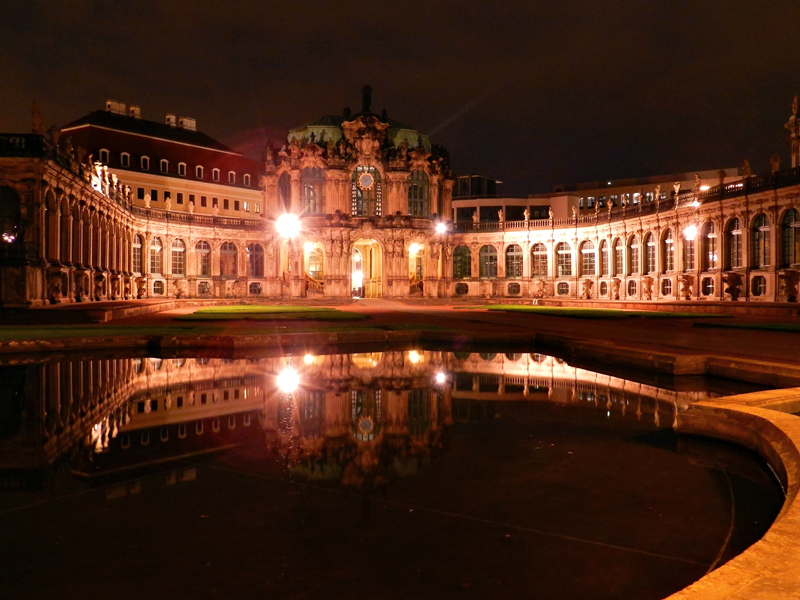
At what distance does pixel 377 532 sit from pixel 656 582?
235 cm

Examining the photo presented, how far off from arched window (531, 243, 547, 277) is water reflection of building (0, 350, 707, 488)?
5983 cm

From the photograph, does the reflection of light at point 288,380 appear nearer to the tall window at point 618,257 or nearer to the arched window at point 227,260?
the tall window at point 618,257

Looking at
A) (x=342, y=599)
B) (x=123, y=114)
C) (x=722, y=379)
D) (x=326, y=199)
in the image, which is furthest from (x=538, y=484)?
(x=123, y=114)

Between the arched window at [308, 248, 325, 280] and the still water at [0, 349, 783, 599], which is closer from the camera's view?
the still water at [0, 349, 783, 599]

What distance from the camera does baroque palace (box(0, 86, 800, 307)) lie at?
57938mm

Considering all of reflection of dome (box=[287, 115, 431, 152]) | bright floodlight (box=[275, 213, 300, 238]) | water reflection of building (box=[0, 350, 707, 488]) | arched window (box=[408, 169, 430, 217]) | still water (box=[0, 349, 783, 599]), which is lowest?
still water (box=[0, 349, 783, 599])

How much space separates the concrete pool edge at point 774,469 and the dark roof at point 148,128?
79113 mm

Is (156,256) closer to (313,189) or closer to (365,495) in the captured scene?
(313,189)

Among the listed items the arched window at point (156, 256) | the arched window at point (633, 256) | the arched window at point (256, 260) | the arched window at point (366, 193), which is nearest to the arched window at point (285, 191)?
the arched window at point (256, 260)

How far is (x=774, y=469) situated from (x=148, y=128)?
8695 centimetres

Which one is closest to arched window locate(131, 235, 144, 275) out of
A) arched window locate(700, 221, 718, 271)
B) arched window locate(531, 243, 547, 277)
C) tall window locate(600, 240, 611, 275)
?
arched window locate(531, 243, 547, 277)

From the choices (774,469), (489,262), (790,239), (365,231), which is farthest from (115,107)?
(774,469)

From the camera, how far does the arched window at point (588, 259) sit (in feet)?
240

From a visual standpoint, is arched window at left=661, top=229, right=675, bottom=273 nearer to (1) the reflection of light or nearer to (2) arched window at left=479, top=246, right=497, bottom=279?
(2) arched window at left=479, top=246, right=497, bottom=279
